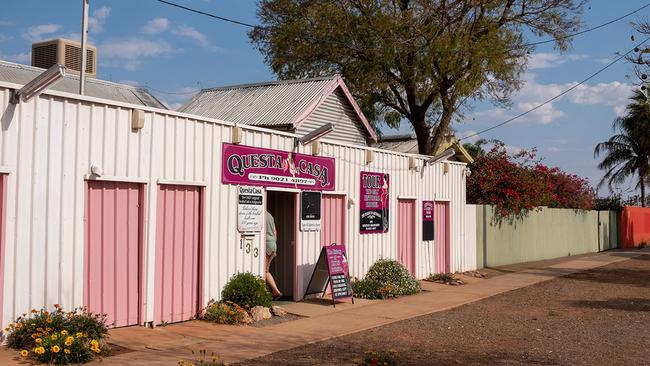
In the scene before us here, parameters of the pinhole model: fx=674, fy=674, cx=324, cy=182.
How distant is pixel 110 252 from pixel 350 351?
3490 mm

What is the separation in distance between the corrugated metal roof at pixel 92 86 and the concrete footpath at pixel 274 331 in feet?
34.2

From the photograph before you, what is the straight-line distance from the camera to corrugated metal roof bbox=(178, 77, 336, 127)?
639 inches

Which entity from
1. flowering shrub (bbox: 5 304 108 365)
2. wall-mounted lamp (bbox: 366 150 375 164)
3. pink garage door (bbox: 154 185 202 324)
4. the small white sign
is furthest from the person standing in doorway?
flowering shrub (bbox: 5 304 108 365)

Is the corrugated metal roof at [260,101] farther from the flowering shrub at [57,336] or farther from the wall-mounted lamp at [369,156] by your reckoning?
the flowering shrub at [57,336]

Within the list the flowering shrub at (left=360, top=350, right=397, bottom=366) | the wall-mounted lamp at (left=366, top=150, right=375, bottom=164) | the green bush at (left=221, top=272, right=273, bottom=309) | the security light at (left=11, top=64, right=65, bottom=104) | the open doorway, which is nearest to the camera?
the flowering shrub at (left=360, top=350, right=397, bottom=366)

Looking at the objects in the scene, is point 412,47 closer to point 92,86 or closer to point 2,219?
point 92,86

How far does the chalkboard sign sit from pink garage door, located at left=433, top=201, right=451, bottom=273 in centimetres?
526

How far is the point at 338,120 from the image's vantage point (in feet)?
60.3

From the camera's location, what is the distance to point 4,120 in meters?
7.79

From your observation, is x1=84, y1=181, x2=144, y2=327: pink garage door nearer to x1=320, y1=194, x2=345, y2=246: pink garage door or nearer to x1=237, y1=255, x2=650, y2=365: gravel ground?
x1=237, y1=255, x2=650, y2=365: gravel ground

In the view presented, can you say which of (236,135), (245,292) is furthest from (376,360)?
(236,135)

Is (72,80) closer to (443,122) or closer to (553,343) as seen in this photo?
(443,122)

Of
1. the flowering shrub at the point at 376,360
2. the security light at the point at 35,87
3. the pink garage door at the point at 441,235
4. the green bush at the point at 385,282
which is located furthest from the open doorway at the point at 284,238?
the flowering shrub at the point at 376,360

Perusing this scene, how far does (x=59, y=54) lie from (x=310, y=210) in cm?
1260
